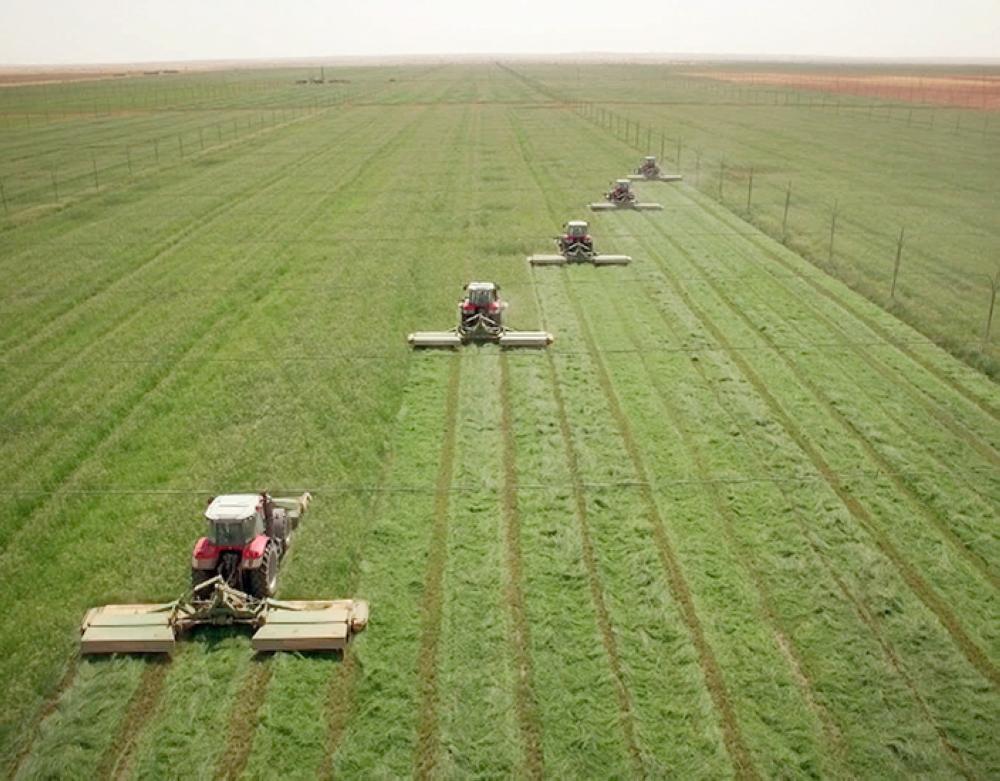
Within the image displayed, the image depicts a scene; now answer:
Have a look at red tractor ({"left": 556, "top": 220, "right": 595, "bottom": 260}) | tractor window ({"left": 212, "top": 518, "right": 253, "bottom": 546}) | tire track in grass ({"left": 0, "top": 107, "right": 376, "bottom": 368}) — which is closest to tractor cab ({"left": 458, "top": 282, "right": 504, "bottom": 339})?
red tractor ({"left": 556, "top": 220, "right": 595, "bottom": 260})

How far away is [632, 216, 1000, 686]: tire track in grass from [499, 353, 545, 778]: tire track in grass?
217 inches

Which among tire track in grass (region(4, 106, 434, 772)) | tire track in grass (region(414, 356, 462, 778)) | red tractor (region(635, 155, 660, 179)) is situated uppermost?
red tractor (region(635, 155, 660, 179))

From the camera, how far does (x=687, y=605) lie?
11.1 meters

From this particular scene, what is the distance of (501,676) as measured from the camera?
9.92 metres

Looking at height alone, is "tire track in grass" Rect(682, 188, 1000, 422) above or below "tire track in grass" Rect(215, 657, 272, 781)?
above

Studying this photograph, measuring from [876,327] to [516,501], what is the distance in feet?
43.9

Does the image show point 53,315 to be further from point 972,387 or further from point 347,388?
point 972,387

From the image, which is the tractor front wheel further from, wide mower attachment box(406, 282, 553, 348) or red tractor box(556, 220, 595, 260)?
red tractor box(556, 220, 595, 260)

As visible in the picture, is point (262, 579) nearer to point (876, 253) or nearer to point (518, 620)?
point (518, 620)

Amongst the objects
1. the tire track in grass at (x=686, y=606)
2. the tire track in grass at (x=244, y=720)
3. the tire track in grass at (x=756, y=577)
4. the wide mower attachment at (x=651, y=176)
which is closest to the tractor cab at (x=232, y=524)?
the tire track in grass at (x=244, y=720)

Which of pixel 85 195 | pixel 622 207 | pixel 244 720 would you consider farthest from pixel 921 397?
pixel 85 195

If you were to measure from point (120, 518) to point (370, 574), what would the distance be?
467 cm

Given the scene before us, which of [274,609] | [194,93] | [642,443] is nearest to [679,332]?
[642,443]

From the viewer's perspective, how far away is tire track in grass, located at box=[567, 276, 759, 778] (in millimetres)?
8898
